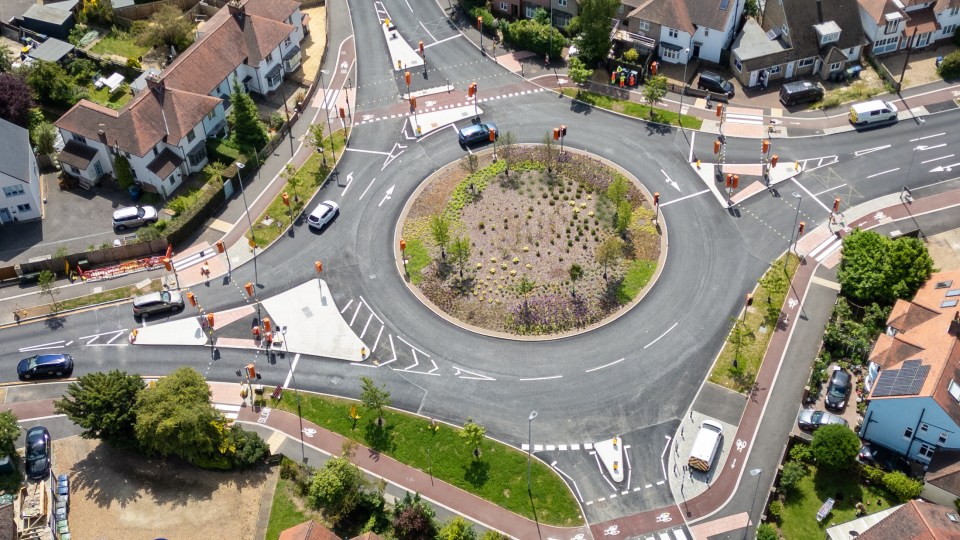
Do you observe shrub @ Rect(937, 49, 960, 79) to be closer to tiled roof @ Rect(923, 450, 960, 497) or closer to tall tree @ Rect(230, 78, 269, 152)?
tiled roof @ Rect(923, 450, 960, 497)

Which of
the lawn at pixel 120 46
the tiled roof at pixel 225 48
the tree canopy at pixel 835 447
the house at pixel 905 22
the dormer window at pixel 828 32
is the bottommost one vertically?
the tree canopy at pixel 835 447

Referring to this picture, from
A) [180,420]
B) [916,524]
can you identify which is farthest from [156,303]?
[916,524]

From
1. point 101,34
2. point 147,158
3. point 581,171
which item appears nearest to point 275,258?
point 147,158

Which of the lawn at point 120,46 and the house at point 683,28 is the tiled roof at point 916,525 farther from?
the lawn at point 120,46

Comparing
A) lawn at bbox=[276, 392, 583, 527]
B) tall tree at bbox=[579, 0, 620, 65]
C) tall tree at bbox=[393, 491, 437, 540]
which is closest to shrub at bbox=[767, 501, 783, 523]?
lawn at bbox=[276, 392, 583, 527]

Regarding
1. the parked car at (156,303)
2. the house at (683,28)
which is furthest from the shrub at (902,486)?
the parked car at (156,303)

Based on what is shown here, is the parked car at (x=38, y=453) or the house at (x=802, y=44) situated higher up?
the house at (x=802, y=44)

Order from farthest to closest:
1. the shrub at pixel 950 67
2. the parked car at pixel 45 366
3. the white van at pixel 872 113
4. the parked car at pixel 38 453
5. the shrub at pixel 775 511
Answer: the shrub at pixel 950 67 → the white van at pixel 872 113 → the parked car at pixel 45 366 → the parked car at pixel 38 453 → the shrub at pixel 775 511

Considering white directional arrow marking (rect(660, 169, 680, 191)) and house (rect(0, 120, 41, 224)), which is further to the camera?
white directional arrow marking (rect(660, 169, 680, 191))
